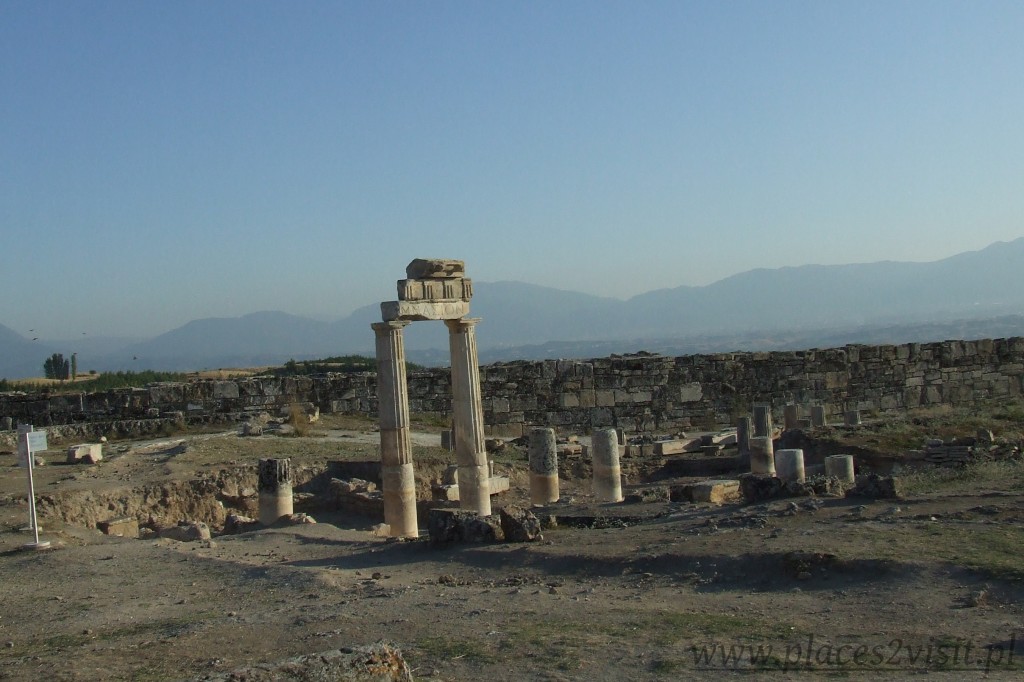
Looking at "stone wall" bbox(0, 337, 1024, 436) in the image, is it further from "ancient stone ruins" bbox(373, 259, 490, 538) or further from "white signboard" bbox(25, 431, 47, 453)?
"white signboard" bbox(25, 431, 47, 453)

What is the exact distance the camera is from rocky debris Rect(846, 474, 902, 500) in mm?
12844

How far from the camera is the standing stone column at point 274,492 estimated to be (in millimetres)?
15938

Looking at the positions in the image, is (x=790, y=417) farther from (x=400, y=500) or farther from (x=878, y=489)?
(x=400, y=500)

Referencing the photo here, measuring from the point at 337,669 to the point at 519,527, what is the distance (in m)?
6.01

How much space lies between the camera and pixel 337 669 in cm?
627

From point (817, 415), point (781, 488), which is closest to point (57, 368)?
point (817, 415)

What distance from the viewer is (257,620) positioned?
923cm

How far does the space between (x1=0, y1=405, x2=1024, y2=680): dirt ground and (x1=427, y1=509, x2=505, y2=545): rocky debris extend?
20 centimetres

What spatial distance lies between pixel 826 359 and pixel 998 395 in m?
5.08

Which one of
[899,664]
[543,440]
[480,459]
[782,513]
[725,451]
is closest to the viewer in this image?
[899,664]

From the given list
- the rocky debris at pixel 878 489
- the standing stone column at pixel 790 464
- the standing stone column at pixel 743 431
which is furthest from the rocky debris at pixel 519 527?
the standing stone column at pixel 743 431

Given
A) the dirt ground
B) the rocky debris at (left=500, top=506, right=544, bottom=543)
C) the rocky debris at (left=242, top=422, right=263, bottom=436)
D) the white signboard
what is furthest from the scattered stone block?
the rocky debris at (left=242, top=422, right=263, bottom=436)

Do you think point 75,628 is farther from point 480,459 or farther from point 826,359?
point 826,359

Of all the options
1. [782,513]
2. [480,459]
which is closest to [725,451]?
[480,459]
